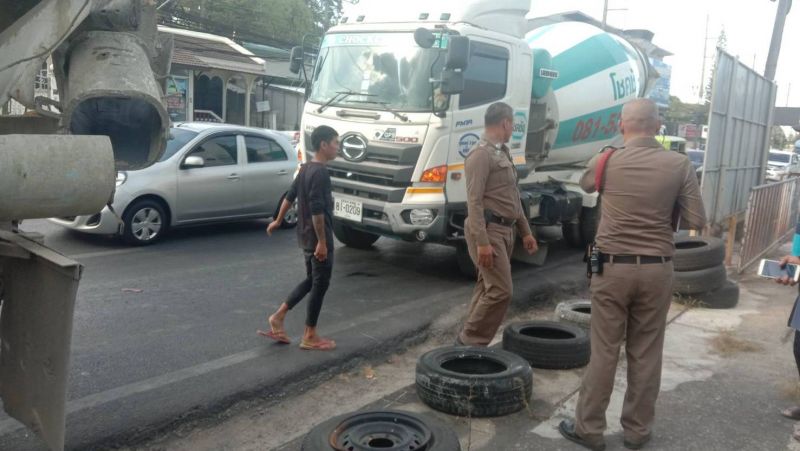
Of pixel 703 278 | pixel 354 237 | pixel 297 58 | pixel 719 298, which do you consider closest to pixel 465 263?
pixel 354 237

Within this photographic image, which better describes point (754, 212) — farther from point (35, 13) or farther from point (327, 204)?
point (35, 13)

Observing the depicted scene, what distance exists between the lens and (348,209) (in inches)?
314

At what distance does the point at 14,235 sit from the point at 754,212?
8.85 metres

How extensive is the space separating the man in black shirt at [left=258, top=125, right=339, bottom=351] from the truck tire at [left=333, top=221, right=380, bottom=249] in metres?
3.89

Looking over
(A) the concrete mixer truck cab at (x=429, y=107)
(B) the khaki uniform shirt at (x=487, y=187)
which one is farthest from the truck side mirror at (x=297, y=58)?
(B) the khaki uniform shirt at (x=487, y=187)

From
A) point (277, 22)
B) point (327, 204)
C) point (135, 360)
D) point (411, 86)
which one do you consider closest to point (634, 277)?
point (327, 204)

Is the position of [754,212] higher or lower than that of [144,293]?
higher

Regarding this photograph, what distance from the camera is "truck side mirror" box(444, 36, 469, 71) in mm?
7195

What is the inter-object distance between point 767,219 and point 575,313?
533cm

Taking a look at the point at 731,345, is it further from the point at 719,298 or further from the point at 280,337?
the point at 280,337

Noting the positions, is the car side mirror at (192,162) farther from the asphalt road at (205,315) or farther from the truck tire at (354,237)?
the truck tire at (354,237)

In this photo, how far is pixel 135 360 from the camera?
5.15 m

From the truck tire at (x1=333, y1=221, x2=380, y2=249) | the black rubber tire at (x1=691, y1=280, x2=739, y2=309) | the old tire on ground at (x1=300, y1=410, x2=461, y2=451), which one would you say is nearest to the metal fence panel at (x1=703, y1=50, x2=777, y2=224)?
the black rubber tire at (x1=691, y1=280, x2=739, y2=309)

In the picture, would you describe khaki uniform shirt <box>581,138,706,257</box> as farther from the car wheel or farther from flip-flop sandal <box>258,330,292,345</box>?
the car wheel
